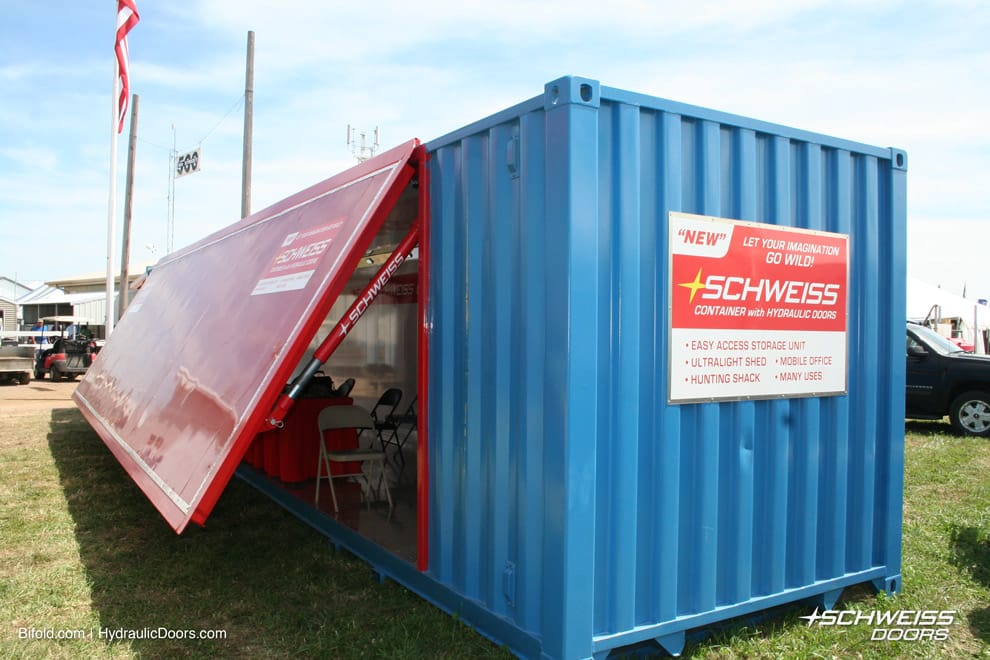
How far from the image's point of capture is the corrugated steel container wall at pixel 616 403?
10.1 ft

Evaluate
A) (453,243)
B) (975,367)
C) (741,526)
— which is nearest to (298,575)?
(453,243)

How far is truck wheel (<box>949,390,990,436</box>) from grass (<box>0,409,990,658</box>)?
3.67m

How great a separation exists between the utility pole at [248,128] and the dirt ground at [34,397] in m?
4.98

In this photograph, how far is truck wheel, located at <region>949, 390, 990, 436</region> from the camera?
10234 mm

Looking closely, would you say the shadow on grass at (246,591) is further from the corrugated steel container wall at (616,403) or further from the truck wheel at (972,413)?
the truck wheel at (972,413)

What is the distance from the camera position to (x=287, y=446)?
668cm

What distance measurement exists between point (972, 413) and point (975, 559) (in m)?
6.36

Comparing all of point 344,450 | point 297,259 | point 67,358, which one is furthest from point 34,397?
point 297,259

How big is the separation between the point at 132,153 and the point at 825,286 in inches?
795

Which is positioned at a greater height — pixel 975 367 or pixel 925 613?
pixel 975 367

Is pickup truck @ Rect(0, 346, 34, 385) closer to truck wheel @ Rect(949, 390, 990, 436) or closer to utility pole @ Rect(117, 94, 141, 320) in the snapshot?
utility pole @ Rect(117, 94, 141, 320)

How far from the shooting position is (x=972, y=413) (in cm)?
1033

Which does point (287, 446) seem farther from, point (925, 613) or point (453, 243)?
point (925, 613)
